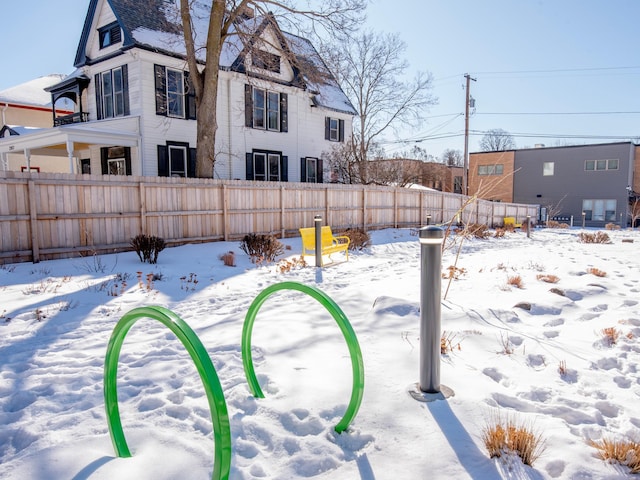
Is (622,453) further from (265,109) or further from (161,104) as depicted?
(265,109)

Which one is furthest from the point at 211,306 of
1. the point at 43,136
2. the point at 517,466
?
the point at 43,136

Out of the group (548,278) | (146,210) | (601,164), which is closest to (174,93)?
(146,210)

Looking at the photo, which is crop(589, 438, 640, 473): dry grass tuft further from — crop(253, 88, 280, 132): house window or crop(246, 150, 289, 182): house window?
crop(253, 88, 280, 132): house window

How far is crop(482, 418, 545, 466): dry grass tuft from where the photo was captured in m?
2.22

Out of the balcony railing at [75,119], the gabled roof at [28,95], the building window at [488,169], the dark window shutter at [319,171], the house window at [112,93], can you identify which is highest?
the gabled roof at [28,95]

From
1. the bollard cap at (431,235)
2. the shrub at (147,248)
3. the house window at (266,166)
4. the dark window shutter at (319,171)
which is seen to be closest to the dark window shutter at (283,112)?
the house window at (266,166)

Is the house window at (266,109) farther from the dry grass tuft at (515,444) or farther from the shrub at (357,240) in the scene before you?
the dry grass tuft at (515,444)

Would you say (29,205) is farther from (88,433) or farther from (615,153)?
(615,153)

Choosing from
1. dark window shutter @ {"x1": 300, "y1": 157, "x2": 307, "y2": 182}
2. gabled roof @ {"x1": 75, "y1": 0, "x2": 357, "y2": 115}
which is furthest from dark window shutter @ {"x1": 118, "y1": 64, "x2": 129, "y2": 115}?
dark window shutter @ {"x1": 300, "y1": 157, "x2": 307, "y2": 182}

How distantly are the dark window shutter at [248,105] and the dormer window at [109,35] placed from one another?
5.37 metres

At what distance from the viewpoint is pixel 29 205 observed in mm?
8898

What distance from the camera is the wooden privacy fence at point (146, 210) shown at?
8.88 m

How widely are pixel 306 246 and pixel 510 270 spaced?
14.5ft

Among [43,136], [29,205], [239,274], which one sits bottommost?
[239,274]
